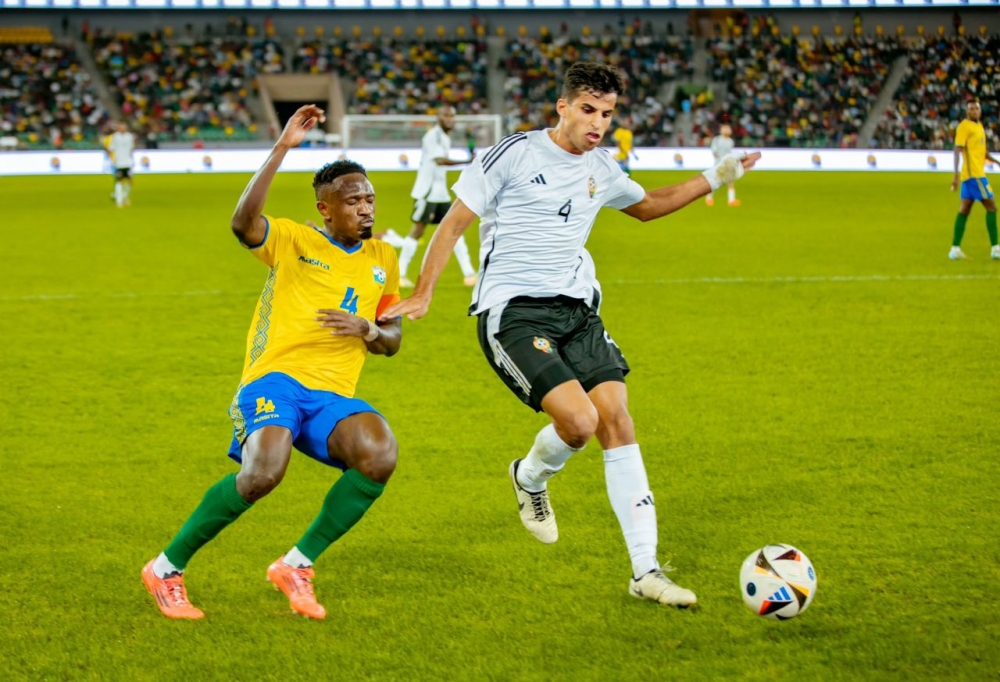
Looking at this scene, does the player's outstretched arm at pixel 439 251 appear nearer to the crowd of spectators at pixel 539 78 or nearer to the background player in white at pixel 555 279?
the background player in white at pixel 555 279

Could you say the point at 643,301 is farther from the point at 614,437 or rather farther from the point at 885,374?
the point at 614,437

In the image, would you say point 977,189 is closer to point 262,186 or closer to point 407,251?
point 407,251

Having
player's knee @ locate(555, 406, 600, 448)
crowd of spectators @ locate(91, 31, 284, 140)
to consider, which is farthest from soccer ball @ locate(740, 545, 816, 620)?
crowd of spectators @ locate(91, 31, 284, 140)

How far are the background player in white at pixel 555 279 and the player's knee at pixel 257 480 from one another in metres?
0.86

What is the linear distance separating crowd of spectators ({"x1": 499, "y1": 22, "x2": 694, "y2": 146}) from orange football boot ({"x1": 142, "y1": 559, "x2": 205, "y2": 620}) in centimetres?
4381

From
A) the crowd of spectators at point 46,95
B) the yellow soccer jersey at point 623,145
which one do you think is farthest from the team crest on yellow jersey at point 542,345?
the crowd of spectators at point 46,95

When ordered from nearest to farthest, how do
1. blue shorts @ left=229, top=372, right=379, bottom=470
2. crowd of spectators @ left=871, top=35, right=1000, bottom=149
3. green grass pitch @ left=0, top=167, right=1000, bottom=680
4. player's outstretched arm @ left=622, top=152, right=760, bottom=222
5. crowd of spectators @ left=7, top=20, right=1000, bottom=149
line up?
green grass pitch @ left=0, top=167, right=1000, bottom=680
blue shorts @ left=229, top=372, right=379, bottom=470
player's outstretched arm @ left=622, top=152, right=760, bottom=222
crowd of spectators @ left=871, top=35, right=1000, bottom=149
crowd of spectators @ left=7, top=20, right=1000, bottom=149

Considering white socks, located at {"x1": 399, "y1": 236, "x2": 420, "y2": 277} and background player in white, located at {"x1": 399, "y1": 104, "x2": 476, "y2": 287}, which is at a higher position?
background player in white, located at {"x1": 399, "y1": 104, "x2": 476, "y2": 287}

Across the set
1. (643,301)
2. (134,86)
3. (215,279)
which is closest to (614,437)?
(643,301)

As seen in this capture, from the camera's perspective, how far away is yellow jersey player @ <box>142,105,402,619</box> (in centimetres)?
443

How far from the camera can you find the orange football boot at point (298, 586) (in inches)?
175

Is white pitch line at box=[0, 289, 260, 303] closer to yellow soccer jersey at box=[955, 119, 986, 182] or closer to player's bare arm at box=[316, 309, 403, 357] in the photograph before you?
player's bare arm at box=[316, 309, 403, 357]

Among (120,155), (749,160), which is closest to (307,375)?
(749,160)

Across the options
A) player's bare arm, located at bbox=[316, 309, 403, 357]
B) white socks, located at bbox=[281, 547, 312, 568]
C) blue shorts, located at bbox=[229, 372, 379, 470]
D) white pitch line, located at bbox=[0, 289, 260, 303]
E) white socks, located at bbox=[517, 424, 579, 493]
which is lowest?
white pitch line, located at bbox=[0, 289, 260, 303]
